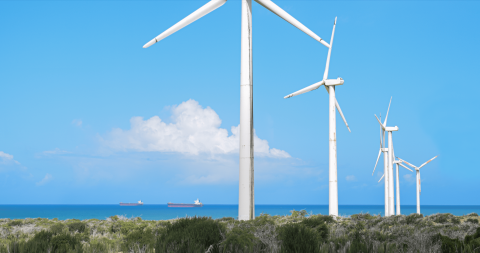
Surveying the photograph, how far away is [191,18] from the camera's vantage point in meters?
19.5

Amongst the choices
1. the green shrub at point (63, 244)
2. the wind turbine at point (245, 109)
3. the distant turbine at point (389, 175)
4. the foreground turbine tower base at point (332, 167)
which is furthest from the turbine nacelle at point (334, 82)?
the green shrub at point (63, 244)

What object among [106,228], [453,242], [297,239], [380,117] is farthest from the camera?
[380,117]

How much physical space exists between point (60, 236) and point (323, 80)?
909 inches

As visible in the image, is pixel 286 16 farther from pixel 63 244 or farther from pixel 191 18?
pixel 63 244

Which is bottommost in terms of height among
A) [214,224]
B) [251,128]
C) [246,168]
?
[214,224]

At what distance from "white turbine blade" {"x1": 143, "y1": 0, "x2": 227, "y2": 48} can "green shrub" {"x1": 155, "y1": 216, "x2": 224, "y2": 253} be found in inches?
431

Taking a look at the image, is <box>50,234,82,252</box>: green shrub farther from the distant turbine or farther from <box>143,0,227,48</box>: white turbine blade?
the distant turbine

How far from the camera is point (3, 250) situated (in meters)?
9.02

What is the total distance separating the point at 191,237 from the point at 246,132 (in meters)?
9.09

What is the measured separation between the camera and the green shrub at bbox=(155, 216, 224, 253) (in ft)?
27.2

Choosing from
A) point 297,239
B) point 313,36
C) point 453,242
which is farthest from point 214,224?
point 313,36

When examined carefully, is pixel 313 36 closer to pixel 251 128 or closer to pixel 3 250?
pixel 251 128

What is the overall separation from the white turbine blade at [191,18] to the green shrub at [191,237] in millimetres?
10953

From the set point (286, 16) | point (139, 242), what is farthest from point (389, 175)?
point (139, 242)
